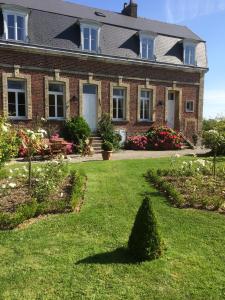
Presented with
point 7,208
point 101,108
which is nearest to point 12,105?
point 101,108

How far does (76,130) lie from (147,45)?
22.3 feet

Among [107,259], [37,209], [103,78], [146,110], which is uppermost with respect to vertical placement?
[103,78]

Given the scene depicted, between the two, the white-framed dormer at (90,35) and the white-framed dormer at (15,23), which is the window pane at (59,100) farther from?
the white-framed dormer at (15,23)

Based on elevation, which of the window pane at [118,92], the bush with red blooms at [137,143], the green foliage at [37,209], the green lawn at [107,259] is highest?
the window pane at [118,92]

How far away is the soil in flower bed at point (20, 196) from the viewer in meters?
6.05

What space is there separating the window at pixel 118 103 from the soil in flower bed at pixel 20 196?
36.1 feet

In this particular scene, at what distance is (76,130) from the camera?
16.0 meters

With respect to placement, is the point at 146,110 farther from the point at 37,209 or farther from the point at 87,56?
the point at 37,209

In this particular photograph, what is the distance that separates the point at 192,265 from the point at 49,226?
2333 millimetres

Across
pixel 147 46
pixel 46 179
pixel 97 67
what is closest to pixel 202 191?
pixel 46 179

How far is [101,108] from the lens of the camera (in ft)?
58.0

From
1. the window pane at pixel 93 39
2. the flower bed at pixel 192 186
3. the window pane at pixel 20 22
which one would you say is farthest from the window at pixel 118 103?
the flower bed at pixel 192 186

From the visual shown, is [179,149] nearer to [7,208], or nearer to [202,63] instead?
[202,63]

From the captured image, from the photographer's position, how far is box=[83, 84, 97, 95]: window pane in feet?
56.5
